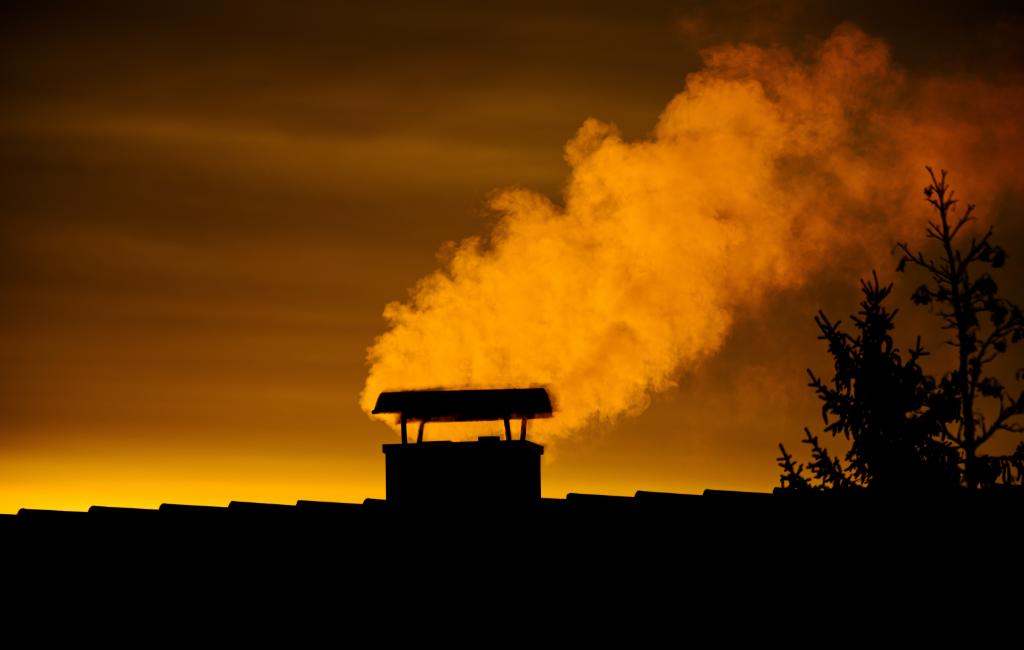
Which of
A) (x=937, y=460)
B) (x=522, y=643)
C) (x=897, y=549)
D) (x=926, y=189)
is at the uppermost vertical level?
(x=926, y=189)

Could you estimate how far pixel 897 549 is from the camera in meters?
9.73

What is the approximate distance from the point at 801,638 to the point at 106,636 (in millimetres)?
6443

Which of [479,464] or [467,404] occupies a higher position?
[467,404]

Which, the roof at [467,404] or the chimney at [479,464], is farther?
the roof at [467,404]

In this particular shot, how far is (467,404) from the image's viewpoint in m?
15.6

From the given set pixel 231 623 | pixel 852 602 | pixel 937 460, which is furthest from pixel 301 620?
pixel 937 460

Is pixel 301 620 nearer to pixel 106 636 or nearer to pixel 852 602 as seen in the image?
pixel 106 636

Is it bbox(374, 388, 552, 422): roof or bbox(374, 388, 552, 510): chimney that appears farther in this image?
bbox(374, 388, 552, 422): roof

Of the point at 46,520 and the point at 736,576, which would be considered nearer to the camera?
the point at 736,576

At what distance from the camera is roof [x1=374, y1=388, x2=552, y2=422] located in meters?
15.2

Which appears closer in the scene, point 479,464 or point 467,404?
point 479,464

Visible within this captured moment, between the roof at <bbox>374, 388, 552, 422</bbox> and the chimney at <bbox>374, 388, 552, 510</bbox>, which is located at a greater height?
the roof at <bbox>374, 388, 552, 422</bbox>

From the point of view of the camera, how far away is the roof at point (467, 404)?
1521 centimetres

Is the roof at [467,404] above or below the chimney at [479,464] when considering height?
above
